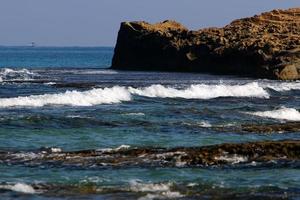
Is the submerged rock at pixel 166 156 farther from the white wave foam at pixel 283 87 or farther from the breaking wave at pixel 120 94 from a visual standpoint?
the white wave foam at pixel 283 87

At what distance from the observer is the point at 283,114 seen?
28.9 metres

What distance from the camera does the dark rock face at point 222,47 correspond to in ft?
200

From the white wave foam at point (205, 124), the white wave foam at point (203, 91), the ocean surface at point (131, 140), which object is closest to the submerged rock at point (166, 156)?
the ocean surface at point (131, 140)

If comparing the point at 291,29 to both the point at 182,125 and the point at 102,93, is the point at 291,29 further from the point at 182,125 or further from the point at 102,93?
the point at 182,125

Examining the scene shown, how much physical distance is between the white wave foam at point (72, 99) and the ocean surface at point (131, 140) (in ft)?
0.18

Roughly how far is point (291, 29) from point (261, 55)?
19.4 meters

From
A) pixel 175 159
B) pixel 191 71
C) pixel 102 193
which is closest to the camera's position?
pixel 102 193

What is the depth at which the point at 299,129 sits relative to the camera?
2355cm

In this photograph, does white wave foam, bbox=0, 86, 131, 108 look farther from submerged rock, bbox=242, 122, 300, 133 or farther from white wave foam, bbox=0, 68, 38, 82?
white wave foam, bbox=0, 68, 38, 82

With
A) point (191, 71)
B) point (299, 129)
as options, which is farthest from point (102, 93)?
point (191, 71)

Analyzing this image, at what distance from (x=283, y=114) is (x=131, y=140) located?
9537mm

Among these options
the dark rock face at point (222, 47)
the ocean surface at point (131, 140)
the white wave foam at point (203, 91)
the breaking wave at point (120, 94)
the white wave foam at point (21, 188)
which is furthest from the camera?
the dark rock face at point (222, 47)

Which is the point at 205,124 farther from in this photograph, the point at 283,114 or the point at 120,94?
the point at 120,94

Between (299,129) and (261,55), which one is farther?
(261,55)
